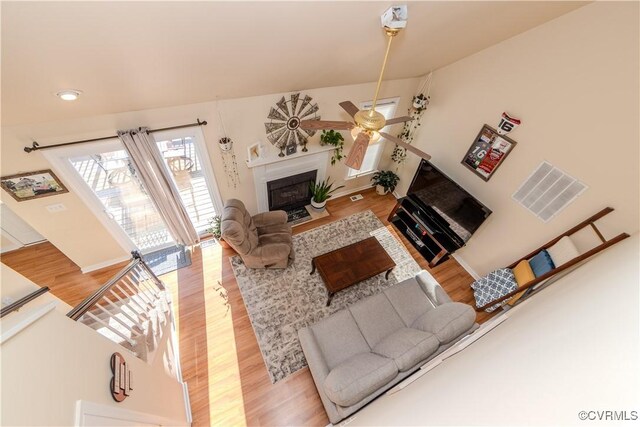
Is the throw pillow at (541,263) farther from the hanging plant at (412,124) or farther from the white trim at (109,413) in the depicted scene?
the white trim at (109,413)

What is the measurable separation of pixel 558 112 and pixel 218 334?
470 centimetres

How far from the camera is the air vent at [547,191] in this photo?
101 inches

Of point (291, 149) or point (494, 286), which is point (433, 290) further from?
point (291, 149)

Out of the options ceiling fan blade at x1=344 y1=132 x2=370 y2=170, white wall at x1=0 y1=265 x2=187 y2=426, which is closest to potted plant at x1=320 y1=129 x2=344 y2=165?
ceiling fan blade at x1=344 y1=132 x2=370 y2=170

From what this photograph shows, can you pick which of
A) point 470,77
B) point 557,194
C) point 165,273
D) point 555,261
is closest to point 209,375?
point 165,273

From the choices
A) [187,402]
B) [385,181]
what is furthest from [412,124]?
[187,402]

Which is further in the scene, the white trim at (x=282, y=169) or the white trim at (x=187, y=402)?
the white trim at (x=282, y=169)

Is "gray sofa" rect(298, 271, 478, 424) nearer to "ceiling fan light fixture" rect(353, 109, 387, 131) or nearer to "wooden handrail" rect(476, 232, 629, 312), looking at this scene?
"wooden handrail" rect(476, 232, 629, 312)

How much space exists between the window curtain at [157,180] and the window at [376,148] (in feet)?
9.49

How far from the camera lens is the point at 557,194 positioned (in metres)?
2.67

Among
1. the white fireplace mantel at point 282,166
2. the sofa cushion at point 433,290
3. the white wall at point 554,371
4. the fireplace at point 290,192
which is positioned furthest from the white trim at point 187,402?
the sofa cushion at point 433,290

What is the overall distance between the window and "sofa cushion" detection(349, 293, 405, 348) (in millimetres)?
2237

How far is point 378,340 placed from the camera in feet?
8.45

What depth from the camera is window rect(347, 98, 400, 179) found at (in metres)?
4.01
